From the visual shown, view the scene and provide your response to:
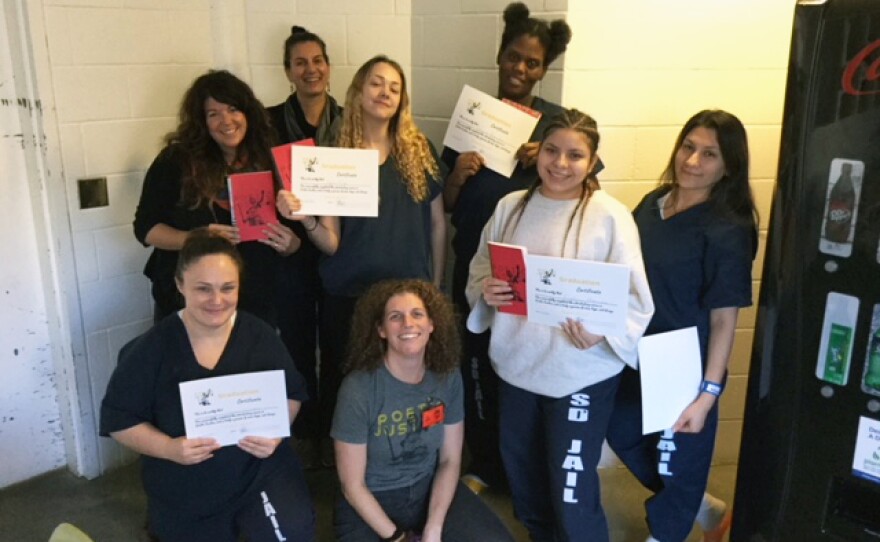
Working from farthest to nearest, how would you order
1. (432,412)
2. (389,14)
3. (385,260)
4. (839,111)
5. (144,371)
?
1. (389,14)
2. (385,260)
3. (432,412)
4. (144,371)
5. (839,111)

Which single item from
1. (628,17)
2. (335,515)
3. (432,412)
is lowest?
(335,515)

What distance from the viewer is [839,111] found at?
4.57 ft

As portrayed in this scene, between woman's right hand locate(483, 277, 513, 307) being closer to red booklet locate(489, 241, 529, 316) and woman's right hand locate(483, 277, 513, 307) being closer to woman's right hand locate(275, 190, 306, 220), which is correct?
red booklet locate(489, 241, 529, 316)

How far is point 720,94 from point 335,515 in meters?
1.86

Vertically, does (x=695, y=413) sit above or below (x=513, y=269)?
below

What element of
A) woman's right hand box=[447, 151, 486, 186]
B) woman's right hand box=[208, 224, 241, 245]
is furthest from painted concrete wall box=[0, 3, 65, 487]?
woman's right hand box=[447, 151, 486, 186]

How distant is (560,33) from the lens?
2.38 meters

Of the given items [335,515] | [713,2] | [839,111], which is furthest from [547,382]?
[713,2]

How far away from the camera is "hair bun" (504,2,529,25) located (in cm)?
244

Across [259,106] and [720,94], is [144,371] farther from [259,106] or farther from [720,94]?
[720,94]

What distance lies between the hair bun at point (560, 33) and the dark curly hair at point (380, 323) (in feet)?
3.00

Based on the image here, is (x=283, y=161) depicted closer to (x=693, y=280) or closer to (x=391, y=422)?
(x=391, y=422)

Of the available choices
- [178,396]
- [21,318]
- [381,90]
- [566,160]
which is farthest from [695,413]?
[21,318]

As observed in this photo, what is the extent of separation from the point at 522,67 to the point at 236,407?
4.41ft
